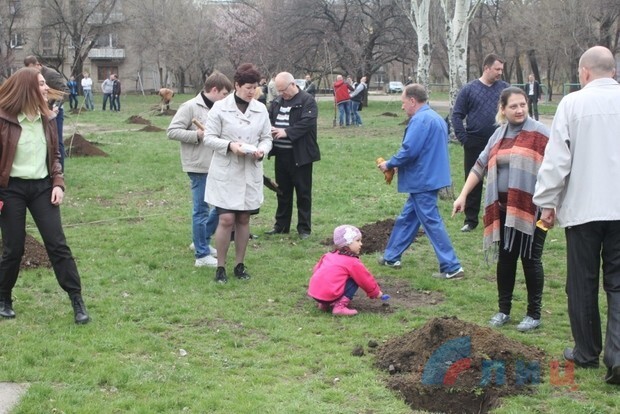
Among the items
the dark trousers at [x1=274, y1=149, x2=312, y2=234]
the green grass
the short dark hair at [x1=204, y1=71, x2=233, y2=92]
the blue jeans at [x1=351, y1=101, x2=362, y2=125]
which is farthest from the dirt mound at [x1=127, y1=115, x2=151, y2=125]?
the short dark hair at [x1=204, y1=71, x2=233, y2=92]

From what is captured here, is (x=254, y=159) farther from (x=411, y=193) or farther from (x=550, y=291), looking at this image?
(x=550, y=291)

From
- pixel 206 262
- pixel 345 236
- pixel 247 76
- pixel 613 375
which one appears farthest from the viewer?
pixel 206 262

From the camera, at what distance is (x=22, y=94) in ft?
20.9

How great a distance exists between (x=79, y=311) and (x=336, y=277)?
2205mm

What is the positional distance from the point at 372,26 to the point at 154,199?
111ft

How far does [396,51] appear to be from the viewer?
44.7 meters

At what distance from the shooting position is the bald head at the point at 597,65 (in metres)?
5.40

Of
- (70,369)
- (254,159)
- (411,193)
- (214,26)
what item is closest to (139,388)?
(70,369)

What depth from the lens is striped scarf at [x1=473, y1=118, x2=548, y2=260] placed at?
6.18 meters

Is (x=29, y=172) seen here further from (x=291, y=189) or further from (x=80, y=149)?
(x=80, y=149)

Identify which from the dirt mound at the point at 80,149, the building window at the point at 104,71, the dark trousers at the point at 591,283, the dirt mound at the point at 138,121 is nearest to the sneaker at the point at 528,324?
the dark trousers at the point at 591,283

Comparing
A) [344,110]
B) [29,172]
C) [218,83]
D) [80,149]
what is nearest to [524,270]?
[218,83]

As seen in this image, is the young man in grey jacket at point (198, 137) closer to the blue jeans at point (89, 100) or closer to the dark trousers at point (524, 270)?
the dark trousers at point (524, 270)

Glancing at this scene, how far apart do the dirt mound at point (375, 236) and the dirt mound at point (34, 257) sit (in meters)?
3.41
